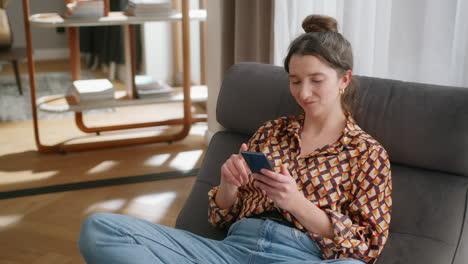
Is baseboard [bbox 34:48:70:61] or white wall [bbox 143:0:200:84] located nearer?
white wall [bbox 143:0:200:84]

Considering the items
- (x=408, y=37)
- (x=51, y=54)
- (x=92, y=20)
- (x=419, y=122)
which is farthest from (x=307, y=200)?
(x=51, y=54)

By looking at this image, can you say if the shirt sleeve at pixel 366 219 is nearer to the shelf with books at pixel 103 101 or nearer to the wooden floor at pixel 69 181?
the wooden floor at pixel 69 181

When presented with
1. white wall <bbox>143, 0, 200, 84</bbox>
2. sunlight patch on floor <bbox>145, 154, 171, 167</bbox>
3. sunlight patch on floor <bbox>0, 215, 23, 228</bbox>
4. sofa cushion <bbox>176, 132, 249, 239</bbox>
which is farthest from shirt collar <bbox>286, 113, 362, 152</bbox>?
white wall <bbox>143, 0, 200, 84</bbox>

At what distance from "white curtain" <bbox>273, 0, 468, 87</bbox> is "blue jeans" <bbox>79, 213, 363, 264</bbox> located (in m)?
0.82

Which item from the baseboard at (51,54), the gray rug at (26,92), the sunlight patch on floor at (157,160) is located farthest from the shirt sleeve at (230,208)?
the baseboard at (51,54)

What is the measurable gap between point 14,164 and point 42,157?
0.17 m

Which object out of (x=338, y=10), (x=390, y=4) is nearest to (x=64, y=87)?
(x=338, y=10)

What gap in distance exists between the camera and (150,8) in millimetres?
3264

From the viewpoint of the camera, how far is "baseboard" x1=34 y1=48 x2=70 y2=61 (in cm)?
592

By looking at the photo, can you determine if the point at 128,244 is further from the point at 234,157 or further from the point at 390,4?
the point at 390,4

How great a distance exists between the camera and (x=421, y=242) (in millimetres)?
1435

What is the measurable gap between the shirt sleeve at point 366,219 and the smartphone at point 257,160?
0.21 m

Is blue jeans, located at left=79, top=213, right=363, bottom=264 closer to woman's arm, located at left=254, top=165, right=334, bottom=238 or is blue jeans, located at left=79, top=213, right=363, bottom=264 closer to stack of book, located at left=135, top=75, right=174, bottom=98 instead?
woman's arm, located at left=254, top=165, right=334, bottom=238

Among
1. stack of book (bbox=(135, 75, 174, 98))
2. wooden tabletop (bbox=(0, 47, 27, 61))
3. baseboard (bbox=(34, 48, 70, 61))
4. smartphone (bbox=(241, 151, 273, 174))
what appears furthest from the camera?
baseboard (bbox=(34, 48, 70, 61))
